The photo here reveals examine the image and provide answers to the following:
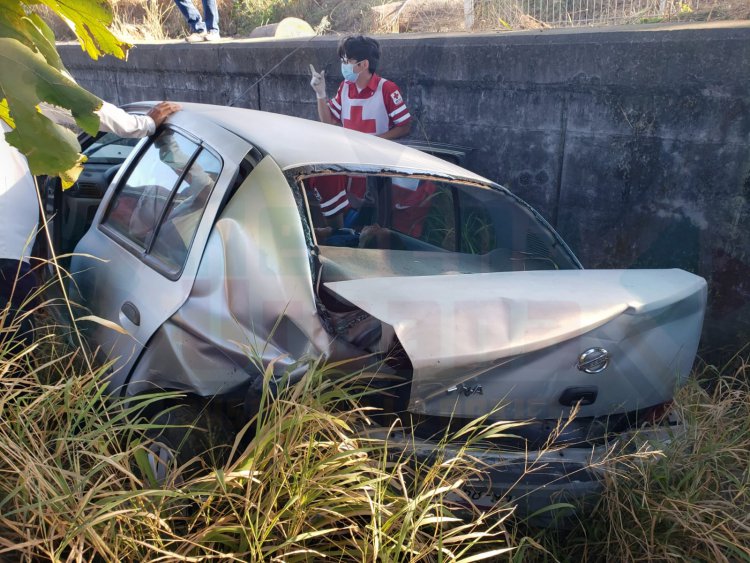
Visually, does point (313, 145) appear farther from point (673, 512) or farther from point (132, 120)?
point (673, 512)

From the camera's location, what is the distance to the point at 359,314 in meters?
2.65

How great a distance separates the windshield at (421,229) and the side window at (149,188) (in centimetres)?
63

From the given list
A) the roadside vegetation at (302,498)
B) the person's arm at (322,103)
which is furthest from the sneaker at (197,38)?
the roadside vegetation at (302,498)

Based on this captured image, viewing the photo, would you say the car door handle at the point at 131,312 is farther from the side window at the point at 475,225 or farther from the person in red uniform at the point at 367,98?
the person in red uniform at the point at 367,98

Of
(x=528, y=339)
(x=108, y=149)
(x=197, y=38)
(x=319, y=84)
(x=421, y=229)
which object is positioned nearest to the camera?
(x=528, y=339)

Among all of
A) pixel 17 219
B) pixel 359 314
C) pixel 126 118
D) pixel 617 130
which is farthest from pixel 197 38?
pixel 359 314

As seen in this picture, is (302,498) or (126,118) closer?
(302,498)

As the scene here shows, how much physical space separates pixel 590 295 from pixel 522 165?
300 centimetres

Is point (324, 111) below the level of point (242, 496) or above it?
above

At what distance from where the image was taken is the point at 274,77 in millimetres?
7316

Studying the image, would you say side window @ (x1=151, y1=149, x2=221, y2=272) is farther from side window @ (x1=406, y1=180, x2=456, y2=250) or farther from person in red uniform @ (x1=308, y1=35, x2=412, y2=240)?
person in red uniform @ (x1=308, y1=35, x2=412, y2=240)

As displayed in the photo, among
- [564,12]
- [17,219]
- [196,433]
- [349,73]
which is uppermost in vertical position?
[564,12]

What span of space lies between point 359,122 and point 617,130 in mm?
1859

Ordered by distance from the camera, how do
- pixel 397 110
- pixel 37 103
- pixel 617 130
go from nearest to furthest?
pixel 37 103, pixel 617 130, pixel 397 110
